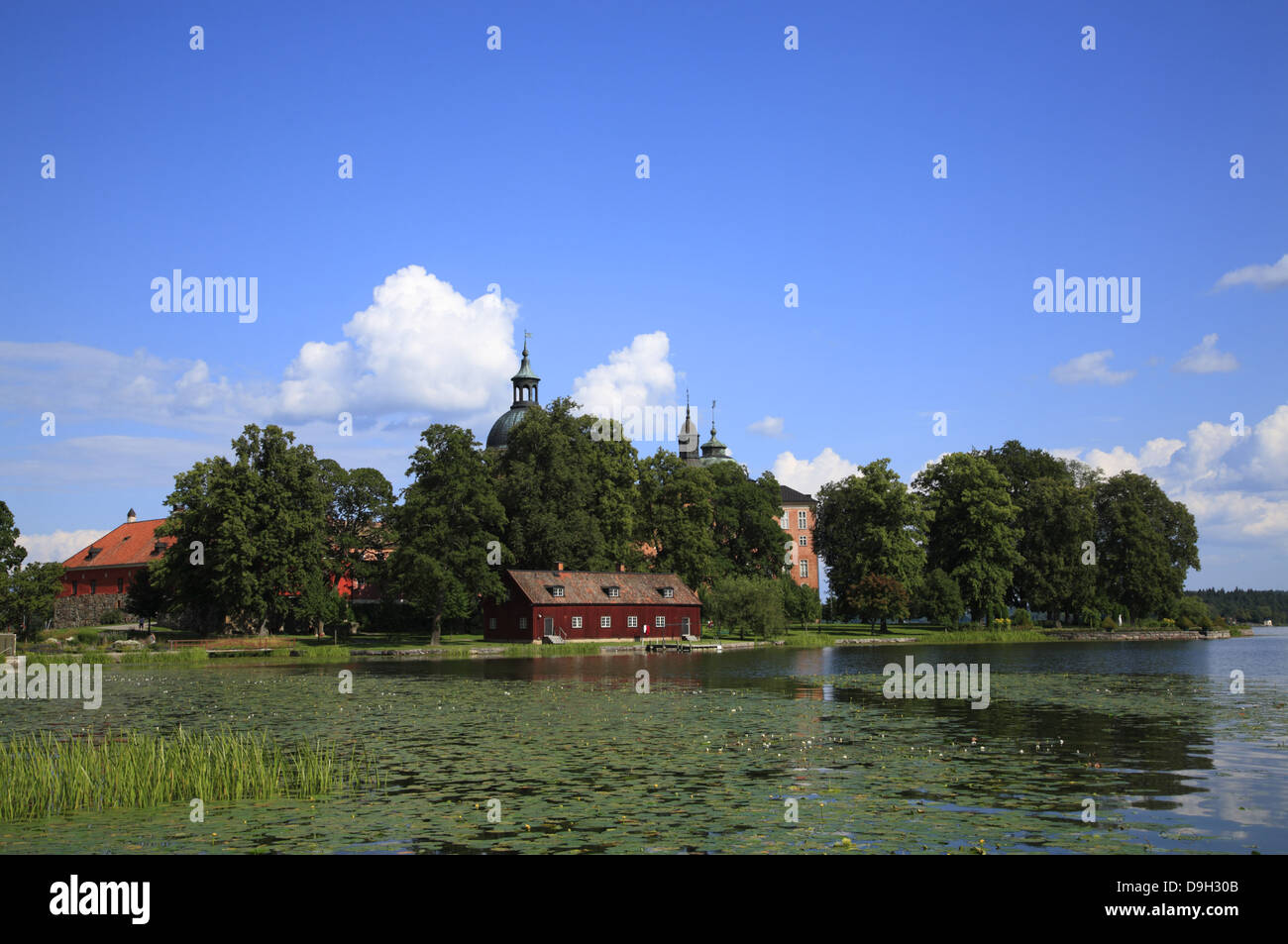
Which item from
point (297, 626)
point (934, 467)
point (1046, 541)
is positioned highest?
point (934, 467)

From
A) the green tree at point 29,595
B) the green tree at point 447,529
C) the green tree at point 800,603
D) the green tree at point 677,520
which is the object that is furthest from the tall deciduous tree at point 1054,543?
the green tree at point 29,595

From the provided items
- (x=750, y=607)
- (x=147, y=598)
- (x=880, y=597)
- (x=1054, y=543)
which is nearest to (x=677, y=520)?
(x=750, y=607)

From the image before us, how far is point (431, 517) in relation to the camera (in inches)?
2564

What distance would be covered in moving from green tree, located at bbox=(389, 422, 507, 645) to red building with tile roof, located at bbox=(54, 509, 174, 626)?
31765 mm

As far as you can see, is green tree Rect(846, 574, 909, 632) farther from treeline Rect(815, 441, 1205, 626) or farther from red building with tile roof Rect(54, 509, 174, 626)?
red building with tile roof Rect(54, 509, 174, 626)

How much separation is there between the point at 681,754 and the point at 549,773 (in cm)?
296

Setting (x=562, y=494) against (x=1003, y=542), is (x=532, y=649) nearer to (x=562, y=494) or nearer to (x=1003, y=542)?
(x=562, y=494)

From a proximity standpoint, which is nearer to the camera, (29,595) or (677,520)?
(29,595)

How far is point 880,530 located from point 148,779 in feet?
238

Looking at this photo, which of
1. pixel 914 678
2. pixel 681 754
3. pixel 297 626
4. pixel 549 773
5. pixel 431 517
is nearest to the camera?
pixel 549 773

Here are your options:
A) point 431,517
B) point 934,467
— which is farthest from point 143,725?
point 934,467

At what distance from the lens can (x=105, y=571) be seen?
319ft

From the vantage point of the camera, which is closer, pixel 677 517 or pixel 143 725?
pixel 143 725
